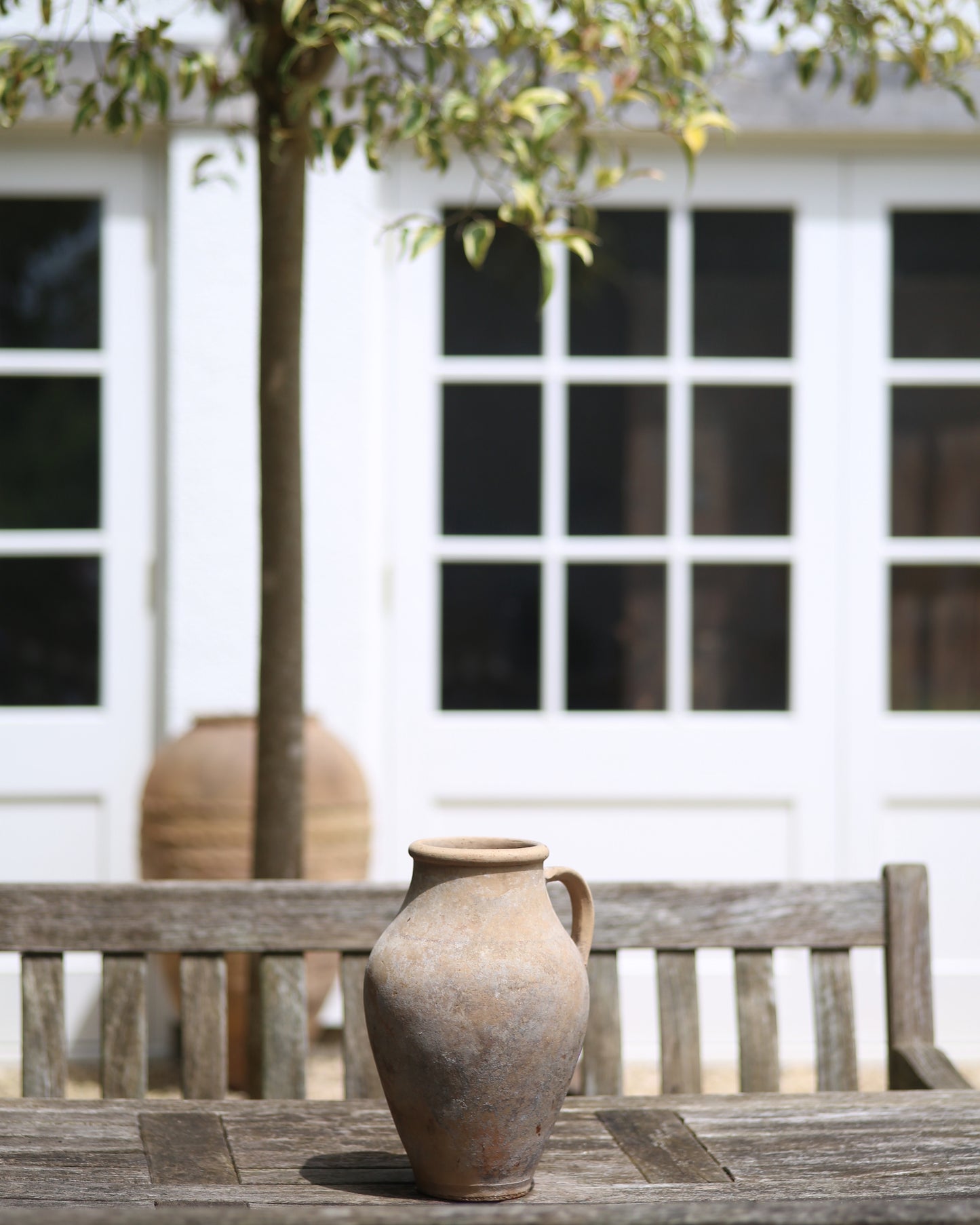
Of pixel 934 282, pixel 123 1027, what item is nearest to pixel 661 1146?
pixel 123 1027

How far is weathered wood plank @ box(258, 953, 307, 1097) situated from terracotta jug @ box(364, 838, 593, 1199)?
565 millimetres

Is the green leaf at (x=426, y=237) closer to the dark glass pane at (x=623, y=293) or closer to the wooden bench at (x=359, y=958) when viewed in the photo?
the wooden bench at (x=359, y=958)

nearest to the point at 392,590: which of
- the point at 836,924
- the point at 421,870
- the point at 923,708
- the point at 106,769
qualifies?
the point at 106,769

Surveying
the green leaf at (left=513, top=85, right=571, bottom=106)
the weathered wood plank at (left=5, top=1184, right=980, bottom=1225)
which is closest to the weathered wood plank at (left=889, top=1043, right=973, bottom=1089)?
the weathered wood plank at (left=5, top=1184, right=980, bottom=1225)

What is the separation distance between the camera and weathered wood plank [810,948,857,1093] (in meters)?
1.84

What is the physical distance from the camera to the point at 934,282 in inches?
144

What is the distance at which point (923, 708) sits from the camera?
11.9ft

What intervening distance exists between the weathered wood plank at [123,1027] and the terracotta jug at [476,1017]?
2.13 ft

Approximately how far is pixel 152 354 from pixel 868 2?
186 cm

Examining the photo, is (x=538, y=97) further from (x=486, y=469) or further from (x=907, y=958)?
(x=486, y=469)

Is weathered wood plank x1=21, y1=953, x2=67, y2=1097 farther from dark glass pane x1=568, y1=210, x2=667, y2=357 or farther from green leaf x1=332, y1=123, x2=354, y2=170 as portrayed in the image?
dark glass pane x1=568, y1=210, x2=667, y2=357

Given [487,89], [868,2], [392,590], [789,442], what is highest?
[868,2]

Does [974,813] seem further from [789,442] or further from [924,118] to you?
[924,118]

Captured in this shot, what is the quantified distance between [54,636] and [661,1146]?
2541mm
